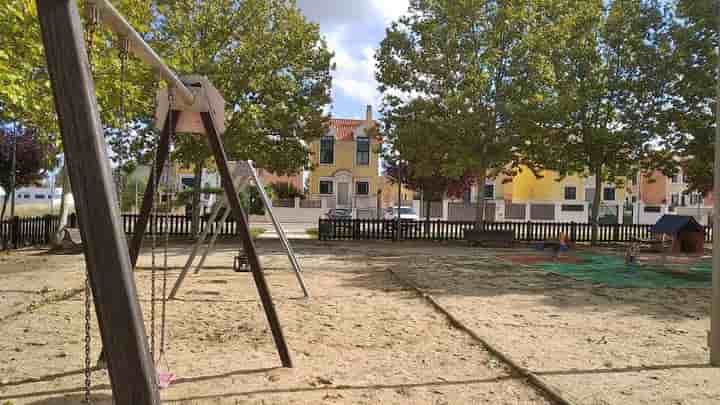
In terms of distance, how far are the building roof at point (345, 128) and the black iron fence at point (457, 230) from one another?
20641 millimetres

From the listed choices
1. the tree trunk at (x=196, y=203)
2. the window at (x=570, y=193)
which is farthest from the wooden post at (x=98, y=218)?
the window at (x=570, y=193)

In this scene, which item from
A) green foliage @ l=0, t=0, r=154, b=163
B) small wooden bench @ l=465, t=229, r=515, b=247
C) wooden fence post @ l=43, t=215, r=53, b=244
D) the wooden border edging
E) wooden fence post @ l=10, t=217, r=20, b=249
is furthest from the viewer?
small wooden bench @ l=465, t=229, r=515, b=247

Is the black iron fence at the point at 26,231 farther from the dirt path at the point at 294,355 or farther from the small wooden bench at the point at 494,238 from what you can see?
the small wooden bench at the point at 494,238

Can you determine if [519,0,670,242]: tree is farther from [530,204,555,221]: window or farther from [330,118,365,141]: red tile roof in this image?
[330,118,365,141]: red tile roof

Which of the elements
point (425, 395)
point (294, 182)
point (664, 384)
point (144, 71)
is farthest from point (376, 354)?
point (294, 182)

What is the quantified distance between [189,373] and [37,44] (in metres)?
5.95

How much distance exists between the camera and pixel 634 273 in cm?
1171

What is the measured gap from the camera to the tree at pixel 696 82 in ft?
55.3

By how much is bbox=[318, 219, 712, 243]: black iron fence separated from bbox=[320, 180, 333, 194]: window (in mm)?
19640

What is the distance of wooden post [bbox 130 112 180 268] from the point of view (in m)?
4.42

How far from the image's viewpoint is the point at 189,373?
436cm

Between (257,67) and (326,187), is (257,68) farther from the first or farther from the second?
(326,187)

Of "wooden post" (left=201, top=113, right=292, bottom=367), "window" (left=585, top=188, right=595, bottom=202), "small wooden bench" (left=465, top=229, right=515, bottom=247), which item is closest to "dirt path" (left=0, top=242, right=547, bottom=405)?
"wooden post" (left=201, top=113, right=292, bottom=367)

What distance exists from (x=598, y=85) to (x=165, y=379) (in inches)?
726
